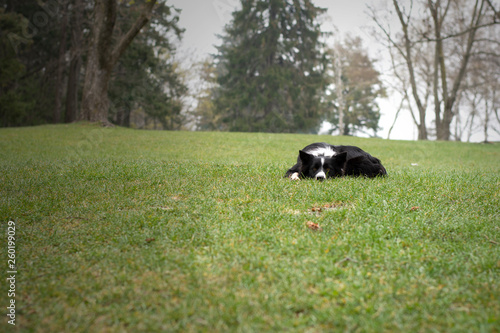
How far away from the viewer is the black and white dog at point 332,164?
6.29 m

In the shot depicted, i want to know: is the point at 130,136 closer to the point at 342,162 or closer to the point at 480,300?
the point at 342,162

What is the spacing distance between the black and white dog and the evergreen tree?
2623 cm

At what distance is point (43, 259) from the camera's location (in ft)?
10.8

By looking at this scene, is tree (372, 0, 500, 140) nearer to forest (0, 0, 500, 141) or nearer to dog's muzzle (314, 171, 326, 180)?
forest (0, 0, 500, 141)

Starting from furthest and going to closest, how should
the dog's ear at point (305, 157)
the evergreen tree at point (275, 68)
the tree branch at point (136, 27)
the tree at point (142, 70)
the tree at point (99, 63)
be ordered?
the evergreen tree at point (275, 68), the tree at point (142, 70), the tree at point (99, 63), the tree branch at point (136, 27), the dog's ear at point (305, 157)

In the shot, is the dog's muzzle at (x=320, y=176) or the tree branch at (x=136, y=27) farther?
the tree branch at (x=136, y=27)

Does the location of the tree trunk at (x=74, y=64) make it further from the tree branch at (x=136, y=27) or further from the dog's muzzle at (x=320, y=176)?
the dog's muzzle at (x=320, y=176)

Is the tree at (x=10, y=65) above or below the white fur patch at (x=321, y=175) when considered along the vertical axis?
above

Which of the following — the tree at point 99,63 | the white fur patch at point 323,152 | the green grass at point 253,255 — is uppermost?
the tree at point 99,63

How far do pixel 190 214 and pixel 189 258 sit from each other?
1.21 m

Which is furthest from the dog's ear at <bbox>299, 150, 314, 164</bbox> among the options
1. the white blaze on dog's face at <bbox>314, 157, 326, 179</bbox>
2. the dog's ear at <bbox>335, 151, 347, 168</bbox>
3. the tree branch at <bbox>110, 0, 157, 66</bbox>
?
the tree branch at <bbox>110, 0, 157, 66</bbox>

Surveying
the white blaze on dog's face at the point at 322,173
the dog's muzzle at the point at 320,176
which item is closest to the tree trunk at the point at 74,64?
the white blaze on dog's face at the point at 322,173

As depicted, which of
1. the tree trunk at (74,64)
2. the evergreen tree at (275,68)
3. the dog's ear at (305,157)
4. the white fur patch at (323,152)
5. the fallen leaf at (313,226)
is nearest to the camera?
the fallen leaf at (313,226)

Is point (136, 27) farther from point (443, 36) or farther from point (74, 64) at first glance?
point (443, 36)
